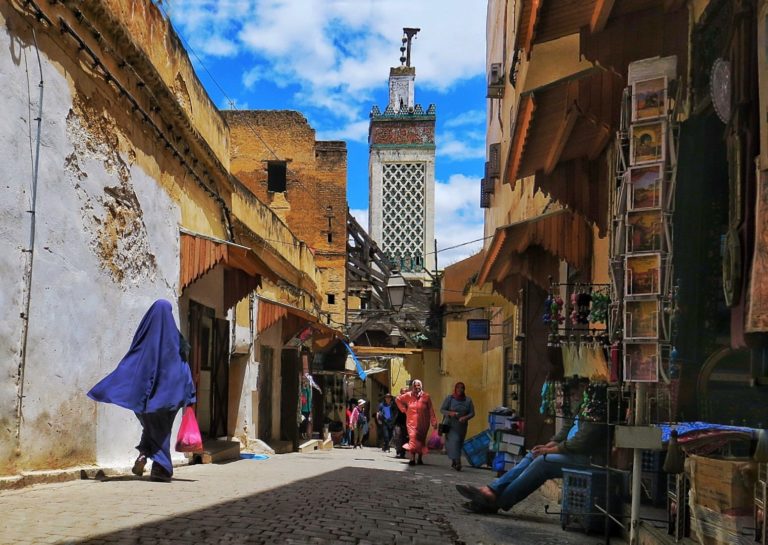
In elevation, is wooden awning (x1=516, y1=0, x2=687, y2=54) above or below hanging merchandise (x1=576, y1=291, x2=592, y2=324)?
above

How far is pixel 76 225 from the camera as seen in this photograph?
7281 millimetres

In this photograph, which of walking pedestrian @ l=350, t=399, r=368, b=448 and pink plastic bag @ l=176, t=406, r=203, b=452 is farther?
walking pedestrian @ l=350, t=399, r=368, b=448

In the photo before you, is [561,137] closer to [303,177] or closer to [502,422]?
[502,422]

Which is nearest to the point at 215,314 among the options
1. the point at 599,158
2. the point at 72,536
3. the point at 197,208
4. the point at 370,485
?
the point at 197,208

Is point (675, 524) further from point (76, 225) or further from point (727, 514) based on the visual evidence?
point (76, 225)

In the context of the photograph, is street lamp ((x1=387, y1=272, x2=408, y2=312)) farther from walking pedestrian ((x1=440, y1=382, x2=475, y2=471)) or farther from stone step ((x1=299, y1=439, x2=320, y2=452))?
walking pedestrian ((x1=440, y1=382, x2=475, y2=471))

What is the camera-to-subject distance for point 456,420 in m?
13.2

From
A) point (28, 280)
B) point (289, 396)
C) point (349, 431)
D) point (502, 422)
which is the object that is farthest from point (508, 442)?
point (349, 431)

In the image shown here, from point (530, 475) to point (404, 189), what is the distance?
24.0m

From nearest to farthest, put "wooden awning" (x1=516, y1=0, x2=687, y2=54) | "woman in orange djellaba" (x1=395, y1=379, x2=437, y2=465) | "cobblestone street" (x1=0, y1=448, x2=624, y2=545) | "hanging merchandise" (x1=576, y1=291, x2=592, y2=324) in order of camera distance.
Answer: "cobblestone street" (x1=0, y1=448, x2=624, y2=545), "wooden awning" (x1=516, y1=0, x2=687, y2=54), "hanging merchandise" (x1=576, y1=291, x2=592, y2=324), "woman in orange djellaba" (x1=395, y1=379, x2=437, y2=465)

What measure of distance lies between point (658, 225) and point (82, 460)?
17.8 ft

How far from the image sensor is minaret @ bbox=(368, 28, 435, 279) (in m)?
29.9

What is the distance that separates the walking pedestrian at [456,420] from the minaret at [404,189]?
16468 mm

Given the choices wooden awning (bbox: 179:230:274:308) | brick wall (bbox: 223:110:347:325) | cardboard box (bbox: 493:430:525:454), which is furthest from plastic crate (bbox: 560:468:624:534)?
brick wall (bbox: 223:110:347:325)
